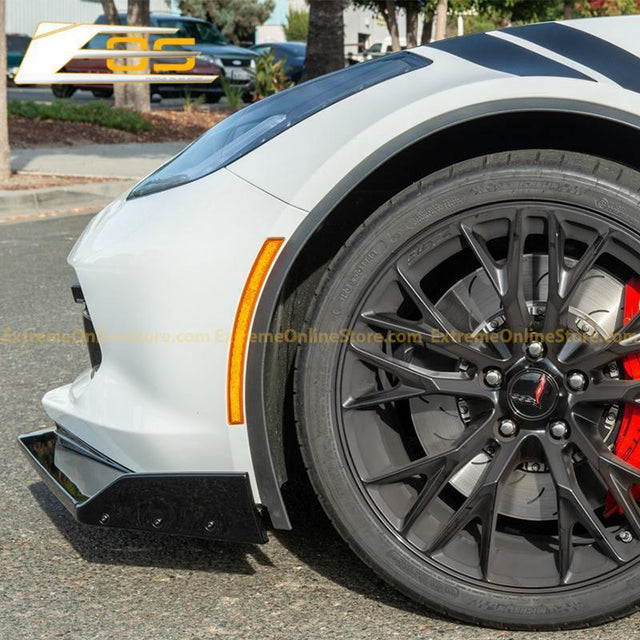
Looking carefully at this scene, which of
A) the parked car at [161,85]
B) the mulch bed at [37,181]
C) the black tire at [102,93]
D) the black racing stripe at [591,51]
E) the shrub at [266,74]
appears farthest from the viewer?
the black tire at [102,93]

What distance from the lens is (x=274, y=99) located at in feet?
8.64

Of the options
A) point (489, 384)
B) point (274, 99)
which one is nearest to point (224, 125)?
point (274, 99)

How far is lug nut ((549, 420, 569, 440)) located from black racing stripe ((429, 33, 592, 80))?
73cm

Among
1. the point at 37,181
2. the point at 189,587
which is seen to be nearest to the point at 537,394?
the point at 189,587

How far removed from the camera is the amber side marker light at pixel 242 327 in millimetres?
2229

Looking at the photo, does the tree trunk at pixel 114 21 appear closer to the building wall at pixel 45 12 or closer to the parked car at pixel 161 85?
the parked car at pixel 161 85

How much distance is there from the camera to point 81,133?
1662 centimetres

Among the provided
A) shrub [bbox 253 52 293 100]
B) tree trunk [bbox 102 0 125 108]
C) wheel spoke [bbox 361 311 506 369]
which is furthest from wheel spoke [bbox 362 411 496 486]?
shrub [bbox 253 52 293 100]

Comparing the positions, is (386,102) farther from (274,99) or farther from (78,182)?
(78,182)

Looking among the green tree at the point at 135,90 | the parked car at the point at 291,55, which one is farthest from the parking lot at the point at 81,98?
the green tree at the point at 135,90

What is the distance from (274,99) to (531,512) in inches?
46.7

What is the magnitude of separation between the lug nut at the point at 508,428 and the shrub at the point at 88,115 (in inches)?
614

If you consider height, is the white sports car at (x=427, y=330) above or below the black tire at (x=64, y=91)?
above

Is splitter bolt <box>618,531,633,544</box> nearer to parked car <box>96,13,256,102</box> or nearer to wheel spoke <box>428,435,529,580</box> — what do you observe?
wheel spoke <box>428,435,529,580</box>
